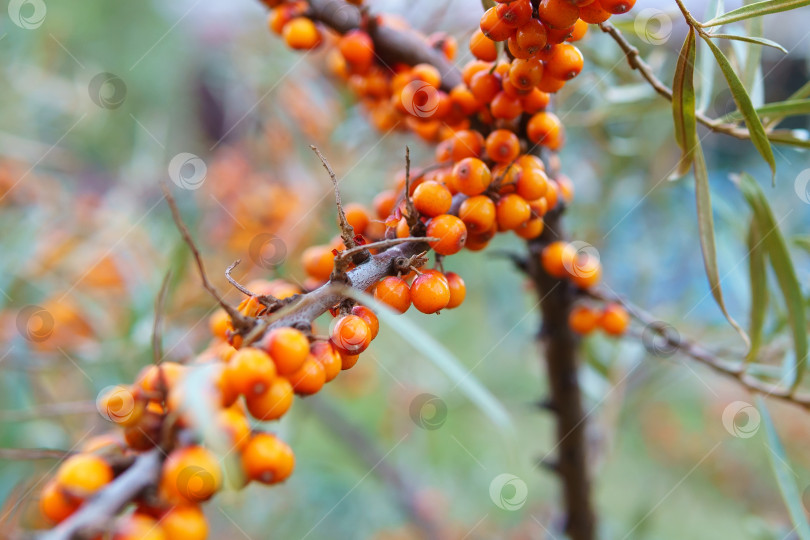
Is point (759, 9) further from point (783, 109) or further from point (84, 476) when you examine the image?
point (84, 476)

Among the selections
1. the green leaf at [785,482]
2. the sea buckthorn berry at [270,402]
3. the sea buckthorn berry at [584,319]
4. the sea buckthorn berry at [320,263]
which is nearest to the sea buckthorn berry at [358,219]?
the sea buckthorn berry at [320,263]

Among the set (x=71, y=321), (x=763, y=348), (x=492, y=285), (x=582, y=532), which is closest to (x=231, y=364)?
(x=582, y=532)

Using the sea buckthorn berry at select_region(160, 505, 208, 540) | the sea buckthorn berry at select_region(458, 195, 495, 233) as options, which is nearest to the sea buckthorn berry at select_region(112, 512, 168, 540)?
the sea buckthorn berry at select_region(160, 505, 208, 540)

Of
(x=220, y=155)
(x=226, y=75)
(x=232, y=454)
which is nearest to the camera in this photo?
(x=232, y=454)

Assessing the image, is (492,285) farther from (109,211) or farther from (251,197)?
(109,211)

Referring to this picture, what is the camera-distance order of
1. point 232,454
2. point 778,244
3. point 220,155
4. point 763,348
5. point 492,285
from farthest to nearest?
point 220,155 → point 492,285 → point 763,348 → point 778,244 → point 232,454

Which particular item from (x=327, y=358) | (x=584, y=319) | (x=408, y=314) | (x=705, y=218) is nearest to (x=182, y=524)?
(x=327, y=358)
